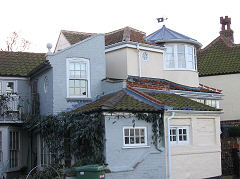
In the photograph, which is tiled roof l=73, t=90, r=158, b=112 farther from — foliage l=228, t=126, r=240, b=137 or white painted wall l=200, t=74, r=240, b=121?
white painted wall l=200, t=74, r=240, b=121

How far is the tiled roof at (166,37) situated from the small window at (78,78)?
6049 mm

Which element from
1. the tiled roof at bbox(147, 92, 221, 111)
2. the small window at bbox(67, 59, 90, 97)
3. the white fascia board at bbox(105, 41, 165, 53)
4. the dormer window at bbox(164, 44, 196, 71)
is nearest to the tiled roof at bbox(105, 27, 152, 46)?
the white fascia board at bbox(105, 41, 165, 53)

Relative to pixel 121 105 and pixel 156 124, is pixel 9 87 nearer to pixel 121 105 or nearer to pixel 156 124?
pixel 121 105

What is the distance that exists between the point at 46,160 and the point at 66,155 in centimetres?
197

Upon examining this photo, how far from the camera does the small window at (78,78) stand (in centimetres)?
1830

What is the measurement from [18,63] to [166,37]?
8.34 m

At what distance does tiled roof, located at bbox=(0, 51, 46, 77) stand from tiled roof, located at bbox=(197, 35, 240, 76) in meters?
14.1

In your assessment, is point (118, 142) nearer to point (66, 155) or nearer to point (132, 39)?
point (66, 155)

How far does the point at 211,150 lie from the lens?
18.6 m

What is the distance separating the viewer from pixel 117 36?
2259 cm

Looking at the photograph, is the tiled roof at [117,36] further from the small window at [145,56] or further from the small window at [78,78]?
the small window at [78,78]

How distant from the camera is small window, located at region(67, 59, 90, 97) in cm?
1830

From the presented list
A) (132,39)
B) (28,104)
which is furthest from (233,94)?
(28,104)

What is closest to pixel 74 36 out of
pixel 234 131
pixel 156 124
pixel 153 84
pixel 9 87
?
pixel 9 87
